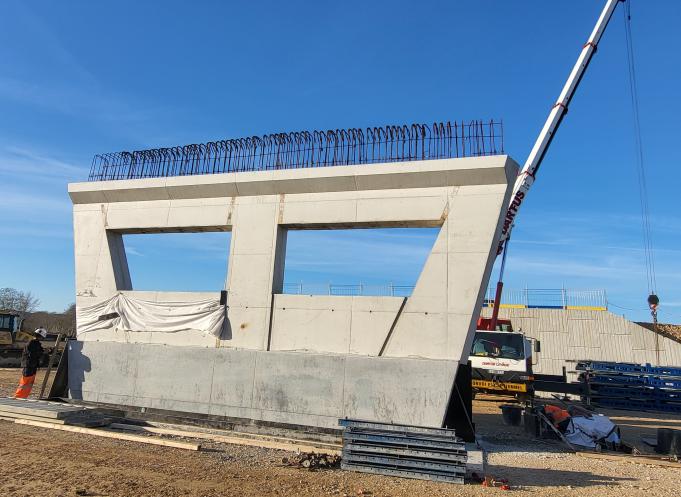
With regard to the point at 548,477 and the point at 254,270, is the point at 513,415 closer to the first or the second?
the point at 548,477

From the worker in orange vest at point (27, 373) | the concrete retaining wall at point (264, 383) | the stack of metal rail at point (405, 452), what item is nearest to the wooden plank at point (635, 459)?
the concrete retaining wall at point (264, 383)

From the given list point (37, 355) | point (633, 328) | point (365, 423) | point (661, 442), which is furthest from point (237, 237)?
point (633, 328)

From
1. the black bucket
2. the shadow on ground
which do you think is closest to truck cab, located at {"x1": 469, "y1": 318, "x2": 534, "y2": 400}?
the black bucket

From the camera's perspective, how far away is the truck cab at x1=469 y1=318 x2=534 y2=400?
701 inches

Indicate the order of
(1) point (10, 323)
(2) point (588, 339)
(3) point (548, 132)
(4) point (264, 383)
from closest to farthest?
(4) point (264, 383), (3) point (548, 132), (2) point (588, 339), (1) point (10, 323)

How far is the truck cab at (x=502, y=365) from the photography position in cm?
1781

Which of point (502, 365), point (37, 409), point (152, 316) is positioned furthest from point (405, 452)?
point (502, 365)

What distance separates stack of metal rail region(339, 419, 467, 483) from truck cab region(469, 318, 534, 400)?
36.5 ft

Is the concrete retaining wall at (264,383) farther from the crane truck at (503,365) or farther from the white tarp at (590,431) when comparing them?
the crane truck at (503,365)

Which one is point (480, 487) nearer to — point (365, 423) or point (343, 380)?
point (365, 423)

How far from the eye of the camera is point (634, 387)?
70.3ft

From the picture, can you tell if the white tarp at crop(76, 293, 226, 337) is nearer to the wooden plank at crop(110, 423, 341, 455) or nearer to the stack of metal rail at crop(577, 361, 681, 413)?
the wooden plank at crop(110, 423, 341, 455)

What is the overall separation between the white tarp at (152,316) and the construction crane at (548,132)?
1303cm

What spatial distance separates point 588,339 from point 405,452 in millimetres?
26113
